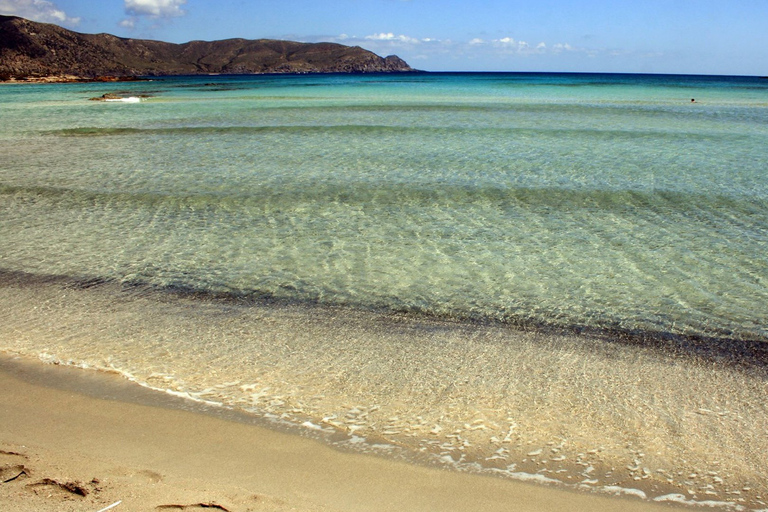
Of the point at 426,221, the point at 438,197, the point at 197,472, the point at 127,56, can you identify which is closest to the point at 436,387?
the point at 197,472

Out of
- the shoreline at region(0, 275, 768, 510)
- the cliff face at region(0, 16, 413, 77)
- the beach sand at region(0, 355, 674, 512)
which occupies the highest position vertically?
the cliff face at region(0, 16, 413, 77)

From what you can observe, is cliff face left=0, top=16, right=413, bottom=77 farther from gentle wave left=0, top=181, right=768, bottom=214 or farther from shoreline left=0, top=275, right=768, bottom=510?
shoreline left=0, top=275, right=768, bottom=510

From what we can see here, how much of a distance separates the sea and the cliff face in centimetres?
9250

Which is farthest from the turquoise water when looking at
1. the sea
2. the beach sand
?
the beach sand

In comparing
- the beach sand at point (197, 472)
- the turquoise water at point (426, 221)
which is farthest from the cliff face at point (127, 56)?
the beach sand at point (197, 472)

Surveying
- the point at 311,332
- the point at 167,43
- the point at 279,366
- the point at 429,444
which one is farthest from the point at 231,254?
the point at 167,43

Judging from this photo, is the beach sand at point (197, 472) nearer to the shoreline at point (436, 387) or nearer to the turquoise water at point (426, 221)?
the shoreline at point (436, 387)

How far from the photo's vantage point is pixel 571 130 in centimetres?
1780

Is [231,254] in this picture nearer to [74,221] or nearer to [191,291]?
[191,291]

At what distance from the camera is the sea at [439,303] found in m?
3.16

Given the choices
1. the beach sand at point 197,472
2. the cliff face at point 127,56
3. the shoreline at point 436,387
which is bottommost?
the beach sand at point 197,472

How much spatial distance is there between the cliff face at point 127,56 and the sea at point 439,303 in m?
92.5

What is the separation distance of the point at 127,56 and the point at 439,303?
497ft

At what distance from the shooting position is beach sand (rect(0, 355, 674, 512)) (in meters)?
2.55
